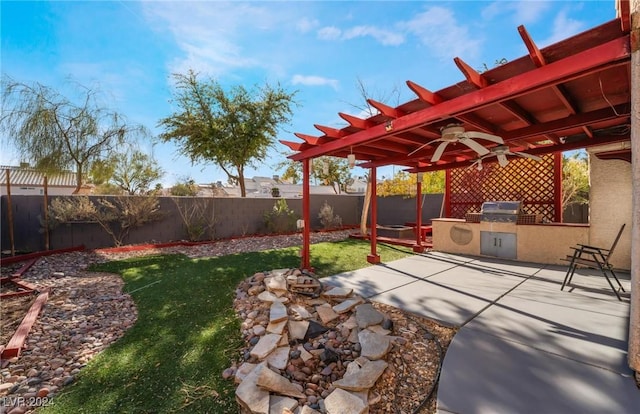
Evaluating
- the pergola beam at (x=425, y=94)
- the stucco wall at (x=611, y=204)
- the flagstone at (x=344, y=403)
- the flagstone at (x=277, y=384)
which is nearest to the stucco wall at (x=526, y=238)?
the stucco wall at (x=611, y=204)

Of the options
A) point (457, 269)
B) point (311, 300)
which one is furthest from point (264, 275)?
point (457, 269)

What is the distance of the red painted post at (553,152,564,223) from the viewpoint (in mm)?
5801

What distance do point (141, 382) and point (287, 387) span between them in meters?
1.14

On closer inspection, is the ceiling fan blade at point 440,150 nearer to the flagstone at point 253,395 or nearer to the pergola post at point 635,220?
the pergola post at point 635,220

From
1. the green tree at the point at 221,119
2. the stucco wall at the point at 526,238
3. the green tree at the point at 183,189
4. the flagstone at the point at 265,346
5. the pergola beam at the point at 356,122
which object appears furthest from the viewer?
the green tree at the point at 183,189

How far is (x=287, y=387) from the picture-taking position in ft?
6.26

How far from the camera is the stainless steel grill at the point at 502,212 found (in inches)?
227

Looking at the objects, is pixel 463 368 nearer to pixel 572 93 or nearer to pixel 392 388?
pixel 392 388

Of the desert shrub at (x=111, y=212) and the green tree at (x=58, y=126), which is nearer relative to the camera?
the desert shrub at (x=111, y=212)

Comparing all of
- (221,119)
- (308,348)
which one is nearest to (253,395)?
(308,348)

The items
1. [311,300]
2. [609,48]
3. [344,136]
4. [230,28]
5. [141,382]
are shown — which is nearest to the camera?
[609,48]

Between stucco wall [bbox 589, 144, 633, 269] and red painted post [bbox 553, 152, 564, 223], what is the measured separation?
0.92m

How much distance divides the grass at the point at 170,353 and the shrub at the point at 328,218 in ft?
18.5

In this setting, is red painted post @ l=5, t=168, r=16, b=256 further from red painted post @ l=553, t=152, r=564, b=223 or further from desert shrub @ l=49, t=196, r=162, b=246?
red painted post @ l=553, t=152, r=564, b=223
